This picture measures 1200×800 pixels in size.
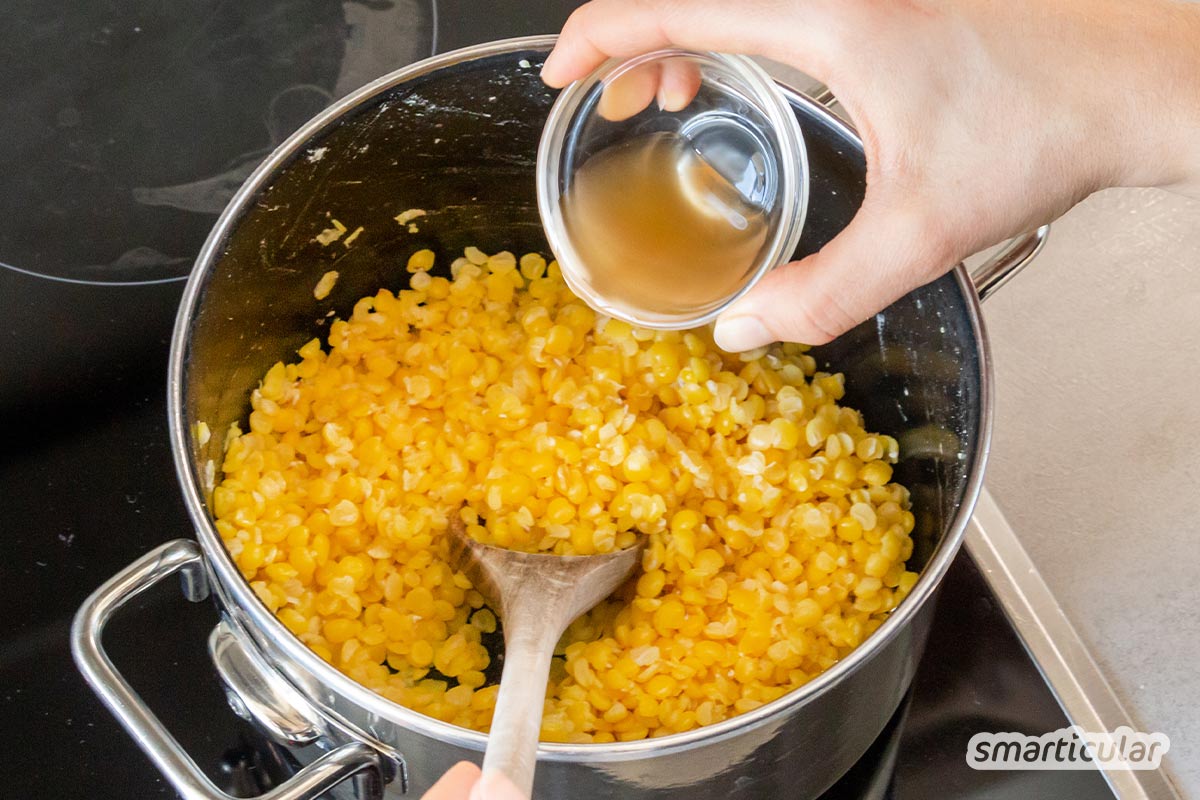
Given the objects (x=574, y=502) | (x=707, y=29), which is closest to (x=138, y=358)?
(x=574, y=502)

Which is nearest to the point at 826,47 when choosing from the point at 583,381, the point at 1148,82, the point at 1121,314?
the point at 1148,82

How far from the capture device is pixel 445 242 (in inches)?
58.4

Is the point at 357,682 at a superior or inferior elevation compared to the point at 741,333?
inferior

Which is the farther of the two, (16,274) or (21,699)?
(16,274)

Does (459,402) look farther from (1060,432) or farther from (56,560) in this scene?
(1060,432)

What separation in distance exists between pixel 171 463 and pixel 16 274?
31 cm

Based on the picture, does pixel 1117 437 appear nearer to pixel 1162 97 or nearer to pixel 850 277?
pixel 1162 97

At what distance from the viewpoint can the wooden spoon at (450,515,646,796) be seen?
0.85m

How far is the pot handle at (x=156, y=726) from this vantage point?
90 cm

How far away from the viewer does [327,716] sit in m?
0.99

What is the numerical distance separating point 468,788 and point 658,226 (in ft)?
2.20

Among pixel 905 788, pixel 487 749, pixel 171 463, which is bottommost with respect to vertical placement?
pixel 905 788

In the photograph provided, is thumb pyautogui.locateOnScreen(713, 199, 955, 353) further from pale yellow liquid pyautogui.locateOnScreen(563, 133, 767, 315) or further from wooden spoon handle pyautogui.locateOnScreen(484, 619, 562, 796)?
wooden spoon handle pyautogui.locateOnScreen(484, 619, 562, 796)

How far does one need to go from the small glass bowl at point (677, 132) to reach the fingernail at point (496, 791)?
566 millimetres
